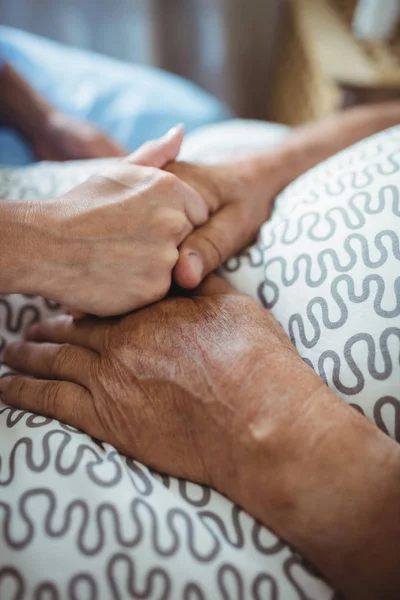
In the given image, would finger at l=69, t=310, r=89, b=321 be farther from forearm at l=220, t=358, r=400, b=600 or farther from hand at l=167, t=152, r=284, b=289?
forearm at l=220, t=358, r=400, b=600

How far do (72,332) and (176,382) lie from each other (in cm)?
22

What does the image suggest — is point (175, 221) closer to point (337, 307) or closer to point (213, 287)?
point (213, 287)

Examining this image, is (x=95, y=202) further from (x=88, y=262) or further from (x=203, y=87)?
(x=203, y=87)

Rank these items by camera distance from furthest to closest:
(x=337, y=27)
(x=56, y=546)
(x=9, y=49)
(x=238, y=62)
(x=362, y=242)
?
(x=238, y=62)
(x=337, y=27)
(x=9, y=49)
(x=362, y=242)
(x=56, y=546)

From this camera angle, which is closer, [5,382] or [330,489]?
[330,489]

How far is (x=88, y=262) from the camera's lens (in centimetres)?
68

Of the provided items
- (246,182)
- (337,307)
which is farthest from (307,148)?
(337,307)

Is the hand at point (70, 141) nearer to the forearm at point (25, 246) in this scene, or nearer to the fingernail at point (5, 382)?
the forearm at point (25, 246)

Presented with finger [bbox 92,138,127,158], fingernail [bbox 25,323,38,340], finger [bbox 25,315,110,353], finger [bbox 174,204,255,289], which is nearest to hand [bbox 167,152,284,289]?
finger [bbox 174,204,255,289]

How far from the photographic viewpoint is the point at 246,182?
2.76 ft

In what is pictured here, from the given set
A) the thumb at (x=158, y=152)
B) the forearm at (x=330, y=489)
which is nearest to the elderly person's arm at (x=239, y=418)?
the forearm at (x=330, y=489)

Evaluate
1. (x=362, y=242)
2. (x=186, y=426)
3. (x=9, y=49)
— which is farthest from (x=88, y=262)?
(x=9, y=49)

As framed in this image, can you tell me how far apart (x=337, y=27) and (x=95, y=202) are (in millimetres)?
1418

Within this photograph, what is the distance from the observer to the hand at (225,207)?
73 centimetres
